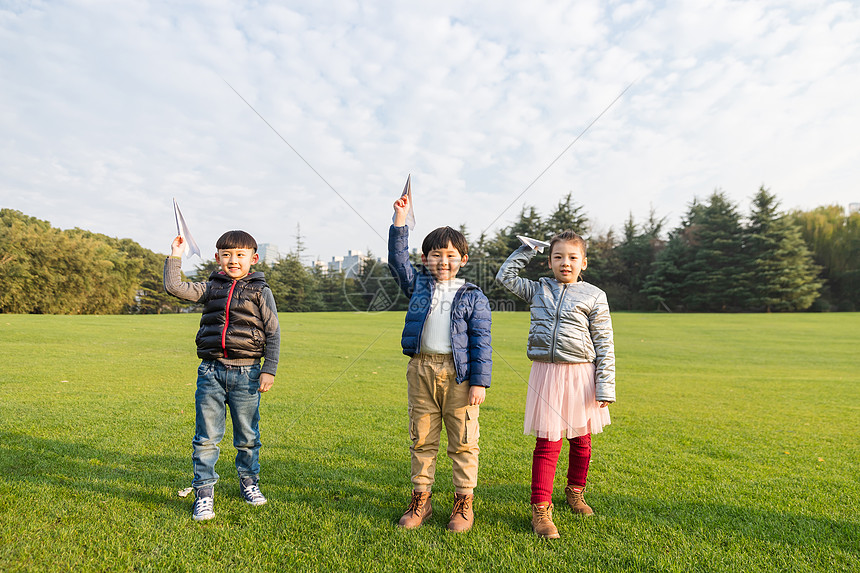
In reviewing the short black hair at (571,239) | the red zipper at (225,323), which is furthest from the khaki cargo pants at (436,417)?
the red zipper at (225,323)

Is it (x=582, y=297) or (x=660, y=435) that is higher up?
(x=582, y=297)

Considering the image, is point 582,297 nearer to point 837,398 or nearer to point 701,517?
point 701,517

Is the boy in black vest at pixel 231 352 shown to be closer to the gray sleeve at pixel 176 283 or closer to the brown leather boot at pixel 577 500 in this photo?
the gray sleeve at pixel 176 283

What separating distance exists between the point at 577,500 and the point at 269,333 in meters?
2.38

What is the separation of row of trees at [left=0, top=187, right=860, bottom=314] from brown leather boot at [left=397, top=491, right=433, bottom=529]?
3224cm

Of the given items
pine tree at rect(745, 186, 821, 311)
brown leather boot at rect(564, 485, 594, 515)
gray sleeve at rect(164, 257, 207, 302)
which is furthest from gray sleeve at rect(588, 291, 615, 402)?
pine tree at rect(745, 186, 821, 311)

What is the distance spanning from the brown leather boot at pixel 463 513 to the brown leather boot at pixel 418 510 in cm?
16

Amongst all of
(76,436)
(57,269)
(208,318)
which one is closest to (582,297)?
(208,318)

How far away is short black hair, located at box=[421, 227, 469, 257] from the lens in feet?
10.1

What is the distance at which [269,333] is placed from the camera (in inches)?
125

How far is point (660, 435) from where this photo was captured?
4.99m

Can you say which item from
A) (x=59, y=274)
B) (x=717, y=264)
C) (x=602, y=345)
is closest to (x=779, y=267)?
(x=717, y=264)

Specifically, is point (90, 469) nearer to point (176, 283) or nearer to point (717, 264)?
point (176, 283)

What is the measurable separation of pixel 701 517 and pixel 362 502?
221 centimetres
